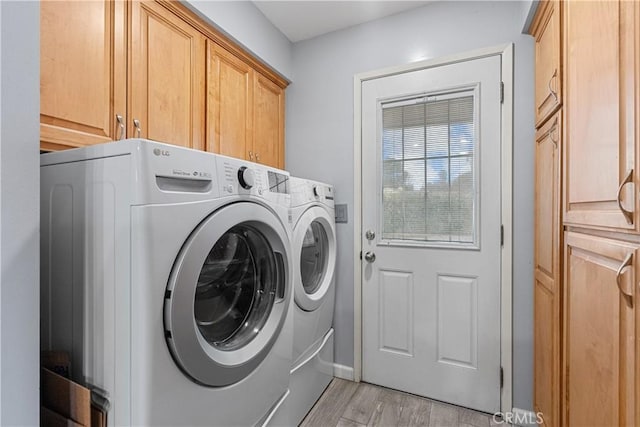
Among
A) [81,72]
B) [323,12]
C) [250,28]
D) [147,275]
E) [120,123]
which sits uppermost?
[323,12]

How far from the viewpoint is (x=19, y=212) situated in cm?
66

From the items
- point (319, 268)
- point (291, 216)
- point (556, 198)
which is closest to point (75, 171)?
point (291, 216)

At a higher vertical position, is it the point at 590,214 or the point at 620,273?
the point at 590,214

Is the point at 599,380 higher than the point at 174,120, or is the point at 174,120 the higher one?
the point at 174,120

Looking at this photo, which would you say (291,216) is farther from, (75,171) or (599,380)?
(599,380)

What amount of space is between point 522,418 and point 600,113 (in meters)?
1.58

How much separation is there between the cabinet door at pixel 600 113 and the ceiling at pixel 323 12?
1.05 metres

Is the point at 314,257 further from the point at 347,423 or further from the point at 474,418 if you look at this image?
the point at 474,418

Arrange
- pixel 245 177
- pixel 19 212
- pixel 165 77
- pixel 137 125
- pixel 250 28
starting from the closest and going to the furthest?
pixel 19 212 → pixel 245 177 → pixel 137 125 → pixel 165 77 → pixel 250 28

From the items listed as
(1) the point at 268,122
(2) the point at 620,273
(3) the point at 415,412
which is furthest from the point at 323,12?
(3) the point at 415,412

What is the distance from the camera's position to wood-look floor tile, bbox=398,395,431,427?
63.3 inches

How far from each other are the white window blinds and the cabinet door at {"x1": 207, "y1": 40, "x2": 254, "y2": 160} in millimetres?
871

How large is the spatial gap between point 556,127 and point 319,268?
53.4 inches

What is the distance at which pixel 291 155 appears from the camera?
225cm
